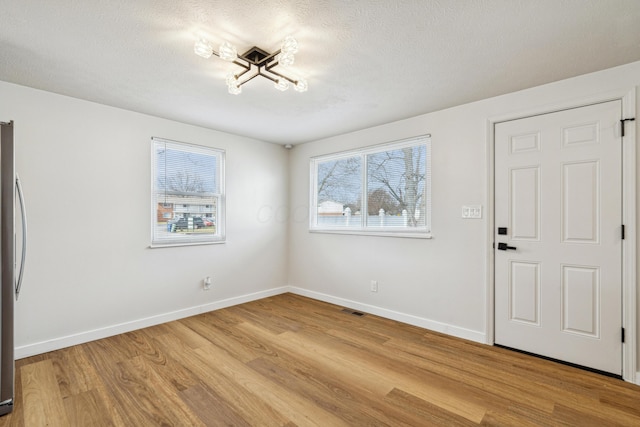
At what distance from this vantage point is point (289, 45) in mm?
1865

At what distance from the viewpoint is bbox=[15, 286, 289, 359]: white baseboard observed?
2668 mm

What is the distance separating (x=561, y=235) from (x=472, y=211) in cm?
74

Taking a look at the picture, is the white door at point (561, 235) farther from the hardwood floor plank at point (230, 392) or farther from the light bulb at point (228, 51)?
the light bulb at point (228, 51)

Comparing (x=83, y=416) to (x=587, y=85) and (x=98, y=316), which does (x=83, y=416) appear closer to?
(x=98, y=316)

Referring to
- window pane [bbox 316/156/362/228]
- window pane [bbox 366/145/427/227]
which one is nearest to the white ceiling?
window pane [bbox 366/145/427/227]

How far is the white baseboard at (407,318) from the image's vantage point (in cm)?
302

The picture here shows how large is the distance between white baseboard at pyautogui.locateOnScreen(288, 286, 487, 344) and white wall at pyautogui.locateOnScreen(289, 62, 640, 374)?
0.4 inches

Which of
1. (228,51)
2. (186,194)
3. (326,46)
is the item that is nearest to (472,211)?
(326,46)

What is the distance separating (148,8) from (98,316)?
2.93 metres

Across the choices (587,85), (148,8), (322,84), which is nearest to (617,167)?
(587,85)

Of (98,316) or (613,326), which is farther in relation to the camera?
(98,316)

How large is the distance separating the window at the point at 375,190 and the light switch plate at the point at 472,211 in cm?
39

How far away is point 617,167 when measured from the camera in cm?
231

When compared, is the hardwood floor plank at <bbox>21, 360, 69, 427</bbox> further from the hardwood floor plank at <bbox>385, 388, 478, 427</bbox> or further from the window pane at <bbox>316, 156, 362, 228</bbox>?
the window pane at <bbox>316, 156, 362, 228</bbox>
